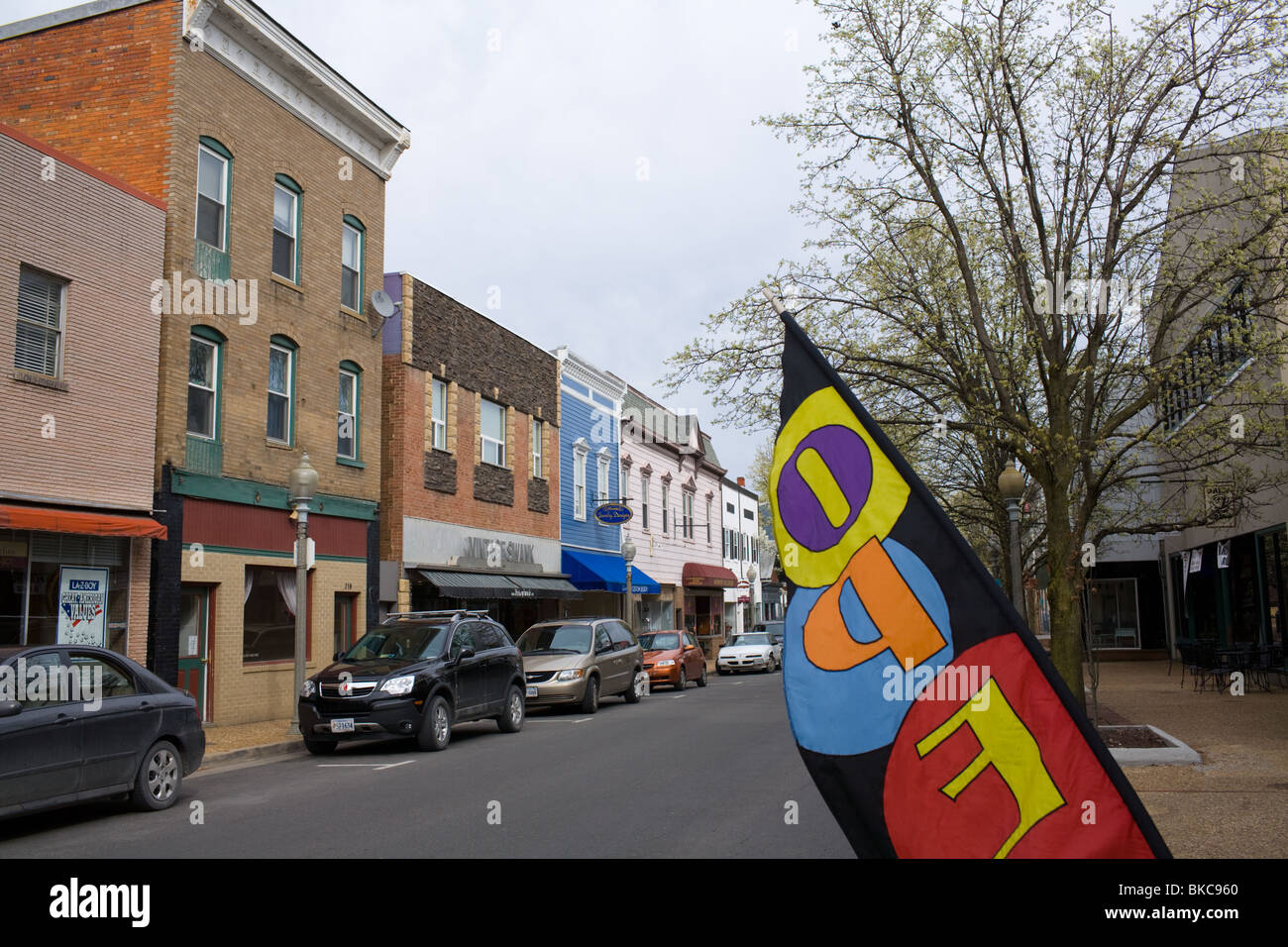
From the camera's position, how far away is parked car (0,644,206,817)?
336 inches

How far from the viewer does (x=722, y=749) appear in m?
13.9

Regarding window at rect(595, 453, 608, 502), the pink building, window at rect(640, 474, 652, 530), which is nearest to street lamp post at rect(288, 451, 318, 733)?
window at rect(595, 453, 608, 502)

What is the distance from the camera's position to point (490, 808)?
367 inches

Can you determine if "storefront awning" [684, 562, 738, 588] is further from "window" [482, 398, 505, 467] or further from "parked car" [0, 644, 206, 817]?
"parked car" [0, 644, 206, 817]

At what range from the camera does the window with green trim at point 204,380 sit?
1722cm

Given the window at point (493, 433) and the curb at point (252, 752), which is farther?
the window at point (493, 433)

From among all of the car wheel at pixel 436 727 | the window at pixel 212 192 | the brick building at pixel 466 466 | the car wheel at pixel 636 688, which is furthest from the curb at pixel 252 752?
the car wheel at pixel 636 688

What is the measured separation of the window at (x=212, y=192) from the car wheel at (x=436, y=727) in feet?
28.1

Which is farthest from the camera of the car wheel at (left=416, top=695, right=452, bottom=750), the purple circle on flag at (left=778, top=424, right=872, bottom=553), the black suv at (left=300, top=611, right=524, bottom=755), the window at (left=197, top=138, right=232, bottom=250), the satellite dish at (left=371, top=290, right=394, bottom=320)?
the satellite dish at (left=371, top=290, right=394, bottom=320)

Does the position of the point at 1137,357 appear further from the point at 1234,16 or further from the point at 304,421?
the point at 304,421

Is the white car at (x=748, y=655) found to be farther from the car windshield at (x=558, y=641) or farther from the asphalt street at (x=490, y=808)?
the asphalt street at (x=490, y=808)

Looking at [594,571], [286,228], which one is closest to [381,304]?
[286,228]

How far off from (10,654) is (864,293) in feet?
41.0

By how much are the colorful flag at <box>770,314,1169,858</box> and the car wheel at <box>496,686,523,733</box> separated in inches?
557
